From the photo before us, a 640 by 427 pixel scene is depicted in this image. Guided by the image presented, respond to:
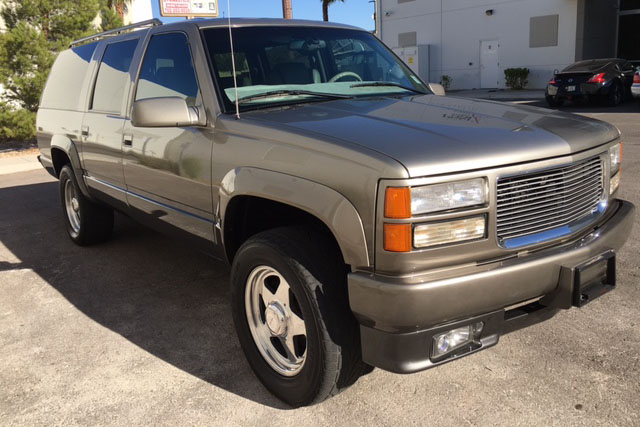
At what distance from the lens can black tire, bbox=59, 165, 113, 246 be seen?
5.36m

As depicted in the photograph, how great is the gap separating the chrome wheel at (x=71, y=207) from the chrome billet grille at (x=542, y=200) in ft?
14.7

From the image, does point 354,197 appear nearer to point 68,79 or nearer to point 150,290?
point 150,290

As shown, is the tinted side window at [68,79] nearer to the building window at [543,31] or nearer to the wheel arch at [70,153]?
the wheel arch at [70,153]

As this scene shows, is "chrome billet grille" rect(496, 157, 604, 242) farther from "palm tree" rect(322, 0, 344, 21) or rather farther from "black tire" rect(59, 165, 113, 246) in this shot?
"palm tree" rect(322, 0, 344, 21)

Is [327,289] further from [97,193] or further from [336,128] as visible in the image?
[97,193]

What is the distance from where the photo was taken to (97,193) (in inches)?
193

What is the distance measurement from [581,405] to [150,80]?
322cm

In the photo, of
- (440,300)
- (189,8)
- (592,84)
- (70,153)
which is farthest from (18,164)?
(592,84)

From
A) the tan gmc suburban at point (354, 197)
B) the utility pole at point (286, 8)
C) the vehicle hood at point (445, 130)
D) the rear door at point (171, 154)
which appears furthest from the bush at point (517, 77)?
the rear door at point (171, 154)

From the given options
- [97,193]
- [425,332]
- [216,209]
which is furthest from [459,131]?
[97,193]

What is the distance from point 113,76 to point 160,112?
65.5 inches

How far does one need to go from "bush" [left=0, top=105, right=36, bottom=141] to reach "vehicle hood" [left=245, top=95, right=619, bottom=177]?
12.1 meters

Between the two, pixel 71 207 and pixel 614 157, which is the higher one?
pixel 614 157

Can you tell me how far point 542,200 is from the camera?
2516mm
